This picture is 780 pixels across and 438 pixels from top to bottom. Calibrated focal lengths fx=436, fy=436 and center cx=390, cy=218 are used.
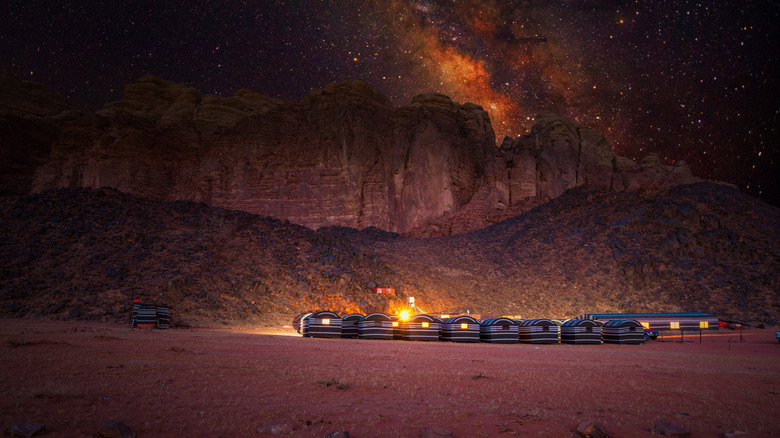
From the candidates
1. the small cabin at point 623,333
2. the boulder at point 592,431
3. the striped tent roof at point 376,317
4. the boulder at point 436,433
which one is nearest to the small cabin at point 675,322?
the small cabin at point 623,333


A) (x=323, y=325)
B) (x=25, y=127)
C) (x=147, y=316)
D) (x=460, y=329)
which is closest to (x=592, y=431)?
(x=460, y=329)

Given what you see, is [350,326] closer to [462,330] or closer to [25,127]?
[462,330]

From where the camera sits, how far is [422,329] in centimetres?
3047

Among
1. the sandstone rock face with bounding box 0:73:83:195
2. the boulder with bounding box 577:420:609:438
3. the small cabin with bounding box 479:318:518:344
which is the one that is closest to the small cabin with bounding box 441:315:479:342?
the small cabin with bounding box 479:318:518:344

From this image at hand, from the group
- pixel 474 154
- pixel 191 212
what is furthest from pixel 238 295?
pixel 474 154

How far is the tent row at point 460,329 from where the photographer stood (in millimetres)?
30109

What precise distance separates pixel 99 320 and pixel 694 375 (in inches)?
1428

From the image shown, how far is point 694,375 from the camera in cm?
1443

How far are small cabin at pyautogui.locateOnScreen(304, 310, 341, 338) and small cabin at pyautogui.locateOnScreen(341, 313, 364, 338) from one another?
0.40 meters

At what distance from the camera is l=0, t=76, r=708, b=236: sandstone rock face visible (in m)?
85.6

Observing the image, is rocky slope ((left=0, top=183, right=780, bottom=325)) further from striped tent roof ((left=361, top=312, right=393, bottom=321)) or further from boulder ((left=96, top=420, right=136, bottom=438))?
boulder ((left=96, top=420, right=136, bottom=438))

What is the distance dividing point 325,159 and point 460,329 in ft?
219

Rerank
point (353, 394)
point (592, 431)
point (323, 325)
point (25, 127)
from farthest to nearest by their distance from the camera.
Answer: point (25, 127)
point (323, 325)
point (353, 394)
point (592, 431)

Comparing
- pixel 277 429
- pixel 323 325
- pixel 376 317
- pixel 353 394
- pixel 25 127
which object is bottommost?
pixel 323 325
